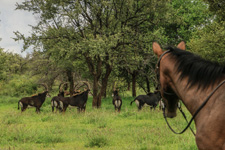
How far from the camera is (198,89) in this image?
135 inches

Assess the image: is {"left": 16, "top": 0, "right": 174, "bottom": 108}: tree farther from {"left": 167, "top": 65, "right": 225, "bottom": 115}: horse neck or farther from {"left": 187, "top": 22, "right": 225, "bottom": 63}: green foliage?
{"left": 167, "top": 65, "right": 225, "bottom": 115}: horse neck

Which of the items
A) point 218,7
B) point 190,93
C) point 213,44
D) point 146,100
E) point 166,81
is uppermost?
point 218,7

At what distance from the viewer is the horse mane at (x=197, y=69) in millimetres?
3326

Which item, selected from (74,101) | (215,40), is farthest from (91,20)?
(215,40)

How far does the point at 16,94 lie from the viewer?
33.1 metres

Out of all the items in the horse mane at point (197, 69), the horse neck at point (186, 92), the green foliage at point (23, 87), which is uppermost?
the horse mane at point (197, 69)

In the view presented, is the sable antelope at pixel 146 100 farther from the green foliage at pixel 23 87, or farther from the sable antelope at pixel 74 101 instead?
the green foliage at pixel 23 87

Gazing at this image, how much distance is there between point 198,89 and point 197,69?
292 millimetres

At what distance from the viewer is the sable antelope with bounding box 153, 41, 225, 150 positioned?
3.02 metres

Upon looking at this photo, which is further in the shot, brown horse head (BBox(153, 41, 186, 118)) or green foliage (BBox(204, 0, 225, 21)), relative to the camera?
green foliage (BBox(204, 0, 225, 21))

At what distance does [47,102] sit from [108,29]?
10.9m

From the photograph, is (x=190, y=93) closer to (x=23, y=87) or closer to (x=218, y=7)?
(x=218, y=7)

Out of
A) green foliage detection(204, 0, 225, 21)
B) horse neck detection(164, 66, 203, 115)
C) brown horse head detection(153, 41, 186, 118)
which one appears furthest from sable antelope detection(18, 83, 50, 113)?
green foliage detection(204, 0, 225, 21)

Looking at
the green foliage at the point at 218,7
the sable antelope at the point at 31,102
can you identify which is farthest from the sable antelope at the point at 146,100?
the green foliage at the point at 218,7
